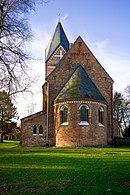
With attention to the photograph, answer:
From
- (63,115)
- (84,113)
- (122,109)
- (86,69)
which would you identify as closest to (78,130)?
(84,113)

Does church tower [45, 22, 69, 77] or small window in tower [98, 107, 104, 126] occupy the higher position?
church tower [45, 22, 69, 77]

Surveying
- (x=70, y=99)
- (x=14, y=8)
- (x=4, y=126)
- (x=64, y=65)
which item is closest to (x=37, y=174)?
(x=14, y=8)

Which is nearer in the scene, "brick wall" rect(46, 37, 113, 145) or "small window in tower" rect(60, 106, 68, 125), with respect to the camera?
"small window in tower" rect(60, 106, 68, 125)

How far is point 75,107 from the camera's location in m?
28.8

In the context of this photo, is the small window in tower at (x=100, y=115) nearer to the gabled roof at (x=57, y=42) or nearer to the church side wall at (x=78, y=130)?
the church side wall at (x=78, y=130)

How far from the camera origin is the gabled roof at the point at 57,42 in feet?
155

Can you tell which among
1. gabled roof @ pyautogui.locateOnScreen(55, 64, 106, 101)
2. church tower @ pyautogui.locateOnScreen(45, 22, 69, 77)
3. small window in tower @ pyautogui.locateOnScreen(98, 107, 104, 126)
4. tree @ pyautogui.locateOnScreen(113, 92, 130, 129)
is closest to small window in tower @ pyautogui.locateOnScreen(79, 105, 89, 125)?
gabled roof @ pyautogui.locateOnScreen(55, 64, 106, 101)

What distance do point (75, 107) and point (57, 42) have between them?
72.4 ft

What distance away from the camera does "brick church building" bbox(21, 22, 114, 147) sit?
94.2 ft

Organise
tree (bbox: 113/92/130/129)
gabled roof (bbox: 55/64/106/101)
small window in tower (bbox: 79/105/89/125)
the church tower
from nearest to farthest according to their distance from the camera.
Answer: small window in tower (bbox: 79/105/89/125) → gabled roof (bbox: 55/64/106/101) → the church tower → tree (bbox: 113/92/130/129)

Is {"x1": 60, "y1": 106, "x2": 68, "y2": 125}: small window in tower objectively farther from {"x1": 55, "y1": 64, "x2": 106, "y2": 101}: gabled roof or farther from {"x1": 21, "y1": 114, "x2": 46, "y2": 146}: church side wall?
{"x1": 21, "y1": 114, "x2": 46, "y2": 146}: church side wall

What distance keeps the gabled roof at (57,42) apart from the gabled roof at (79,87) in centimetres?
1584

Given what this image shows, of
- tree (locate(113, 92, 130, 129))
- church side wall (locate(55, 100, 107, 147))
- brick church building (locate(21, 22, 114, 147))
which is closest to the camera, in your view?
church side wall (locate(55, 100, 107, 147))

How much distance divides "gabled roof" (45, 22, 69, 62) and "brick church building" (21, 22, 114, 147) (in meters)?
12.3
